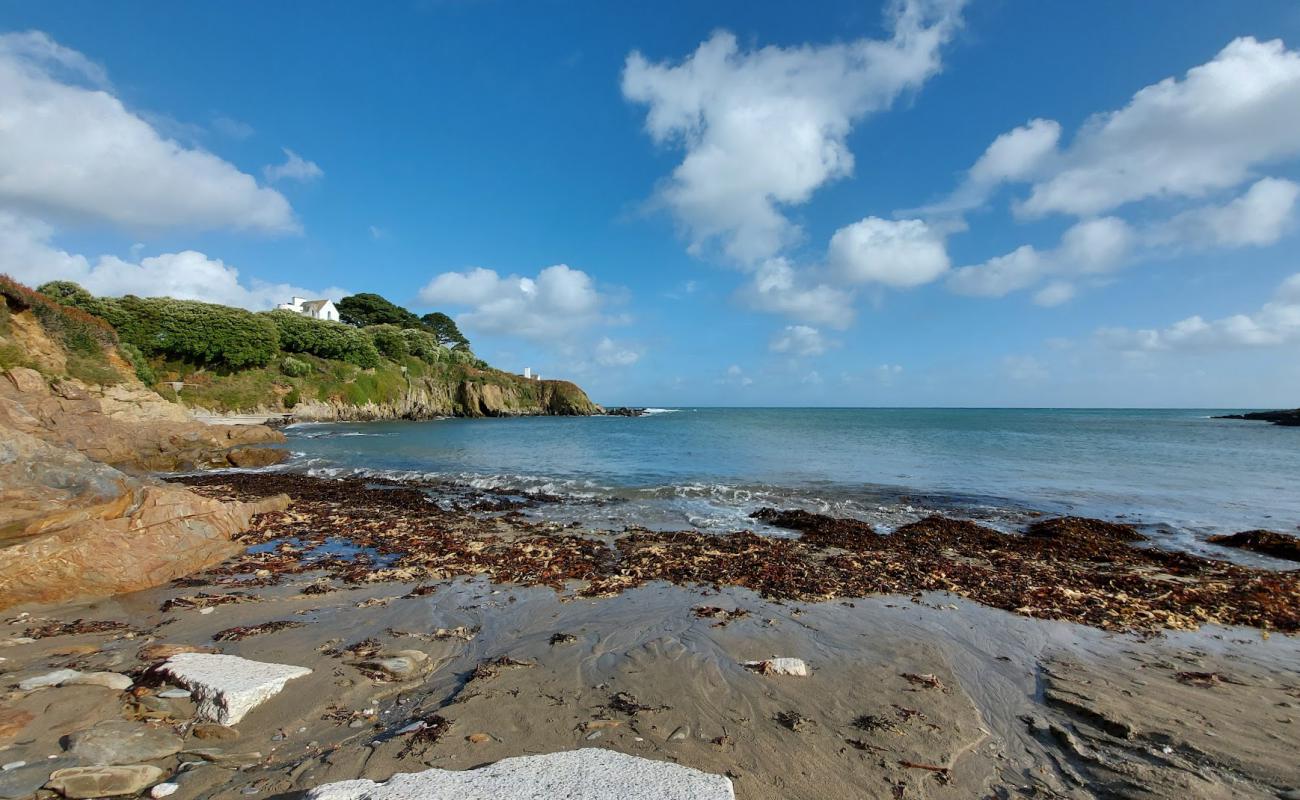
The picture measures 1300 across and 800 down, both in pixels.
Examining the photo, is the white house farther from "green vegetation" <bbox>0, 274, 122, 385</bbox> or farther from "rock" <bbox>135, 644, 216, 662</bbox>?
"rock" <bbox>135, 644, 216, 662</bbox>

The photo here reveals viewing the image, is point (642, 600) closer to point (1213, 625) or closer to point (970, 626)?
point (970, 626)

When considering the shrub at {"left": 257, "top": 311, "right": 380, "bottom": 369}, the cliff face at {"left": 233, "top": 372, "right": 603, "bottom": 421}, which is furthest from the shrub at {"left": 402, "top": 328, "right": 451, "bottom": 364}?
the shrub at {"left": 257, "top": 311, "right": 380, "bottom": 369}

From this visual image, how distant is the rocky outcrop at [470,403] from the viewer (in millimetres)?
67825

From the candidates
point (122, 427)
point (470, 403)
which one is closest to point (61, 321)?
point (122, 427)

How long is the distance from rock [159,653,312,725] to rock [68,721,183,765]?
34 centimetres

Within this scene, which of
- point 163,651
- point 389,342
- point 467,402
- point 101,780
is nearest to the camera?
point 101,780

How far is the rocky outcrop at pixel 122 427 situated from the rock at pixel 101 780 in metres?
14.4

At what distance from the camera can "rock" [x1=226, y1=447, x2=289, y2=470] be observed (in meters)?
25.4

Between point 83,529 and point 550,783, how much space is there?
9.12 meters

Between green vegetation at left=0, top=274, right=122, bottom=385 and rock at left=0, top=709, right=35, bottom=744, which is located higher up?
green vegetation at left=0, top=274, right=122, bottom=385

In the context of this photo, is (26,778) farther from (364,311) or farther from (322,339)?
(364,311)

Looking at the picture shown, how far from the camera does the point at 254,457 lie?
87.9ft

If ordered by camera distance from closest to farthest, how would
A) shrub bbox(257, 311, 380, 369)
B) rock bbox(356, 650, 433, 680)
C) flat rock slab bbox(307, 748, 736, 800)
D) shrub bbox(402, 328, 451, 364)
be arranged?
flat rock slab bbox(307, 748, 736, 800) < rock bbox(356, 650, 433, 680) < shrub bbox(257, 311, 380, 369) < shrub bbox(402, 328, 451, 364)

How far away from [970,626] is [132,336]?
7800 cm
